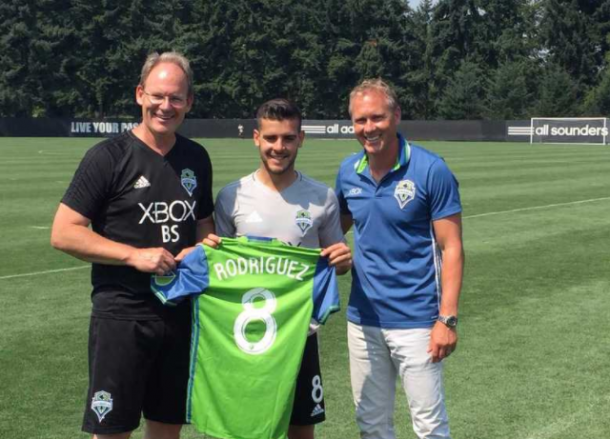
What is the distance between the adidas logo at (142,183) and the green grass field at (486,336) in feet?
7.18

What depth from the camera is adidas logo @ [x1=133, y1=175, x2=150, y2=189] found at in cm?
442

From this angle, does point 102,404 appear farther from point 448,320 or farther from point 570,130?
point 570,130

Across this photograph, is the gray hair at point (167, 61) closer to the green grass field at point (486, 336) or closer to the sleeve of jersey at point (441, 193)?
the sleeve of jersey at point (441, 193)

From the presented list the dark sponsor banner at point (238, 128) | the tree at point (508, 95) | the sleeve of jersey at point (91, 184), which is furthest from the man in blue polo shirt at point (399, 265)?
the tree at point (508, 95)

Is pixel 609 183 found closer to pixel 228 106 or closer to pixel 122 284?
pixel 122 284

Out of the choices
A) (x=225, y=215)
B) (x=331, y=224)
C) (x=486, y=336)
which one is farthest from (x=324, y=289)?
(x=486, y=336)

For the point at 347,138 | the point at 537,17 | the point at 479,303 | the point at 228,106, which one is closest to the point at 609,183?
the point at 479,303

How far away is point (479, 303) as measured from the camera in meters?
9.71

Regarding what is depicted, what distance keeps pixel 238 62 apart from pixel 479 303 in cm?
7349

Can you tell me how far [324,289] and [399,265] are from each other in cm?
38

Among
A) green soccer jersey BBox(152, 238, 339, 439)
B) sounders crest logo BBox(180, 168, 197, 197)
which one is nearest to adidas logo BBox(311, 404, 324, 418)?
green soccer jersey BBox(152, 238, 339, 439)

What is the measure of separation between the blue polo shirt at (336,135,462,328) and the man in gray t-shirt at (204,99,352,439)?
174 mm

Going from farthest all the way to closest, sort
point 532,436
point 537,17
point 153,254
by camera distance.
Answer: point 537,17, point 532,436, point 153,254

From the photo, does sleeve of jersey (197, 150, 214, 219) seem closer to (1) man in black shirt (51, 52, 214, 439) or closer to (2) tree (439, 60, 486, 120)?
(1) man in black shirt (51, 52, 214, 439)
